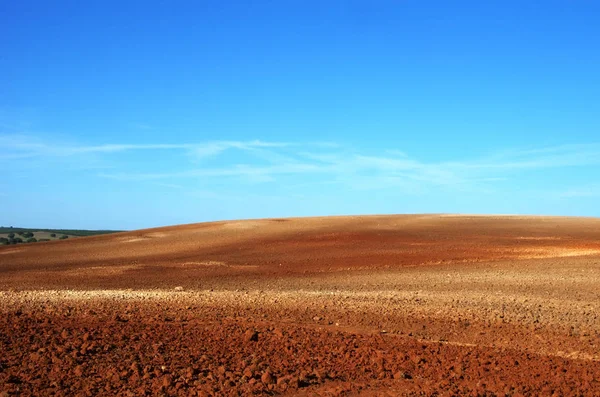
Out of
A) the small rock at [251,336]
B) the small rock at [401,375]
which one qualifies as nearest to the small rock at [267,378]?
the small rock at [401,375]

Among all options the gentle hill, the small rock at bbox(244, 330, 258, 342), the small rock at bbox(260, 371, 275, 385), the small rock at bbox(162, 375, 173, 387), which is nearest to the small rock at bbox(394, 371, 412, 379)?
the small rock at bbox(260, 371, 275, 385)

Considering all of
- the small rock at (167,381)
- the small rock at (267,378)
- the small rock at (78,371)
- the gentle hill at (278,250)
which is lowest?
the small rock at (267,378)

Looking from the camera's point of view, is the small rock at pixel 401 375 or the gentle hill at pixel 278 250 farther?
the gentle hill at pixel 278 250

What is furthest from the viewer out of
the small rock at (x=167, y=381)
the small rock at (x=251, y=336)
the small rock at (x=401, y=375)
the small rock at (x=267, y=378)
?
the small rock at (x=251, y=336)

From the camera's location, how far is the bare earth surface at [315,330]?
24.7ft

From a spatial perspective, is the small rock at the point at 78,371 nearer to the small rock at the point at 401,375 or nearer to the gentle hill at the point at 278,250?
the small rock at the point at 401,375

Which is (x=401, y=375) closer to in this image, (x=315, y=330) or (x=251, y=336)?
(x=251, y=336)

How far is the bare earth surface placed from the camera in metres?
7.53

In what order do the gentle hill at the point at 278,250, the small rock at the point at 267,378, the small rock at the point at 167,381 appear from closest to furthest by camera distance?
the small rock at the point at 167,381
the small rock at the point at 267,378
the gentle hill at the point at 278,250

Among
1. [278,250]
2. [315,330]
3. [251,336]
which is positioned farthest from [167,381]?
[278,250]

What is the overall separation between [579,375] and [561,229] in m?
35.7

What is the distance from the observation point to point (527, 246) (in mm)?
30891

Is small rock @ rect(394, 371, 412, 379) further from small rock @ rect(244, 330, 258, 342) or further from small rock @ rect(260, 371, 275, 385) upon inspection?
small rock @ rect(244, 330, 258, 342)

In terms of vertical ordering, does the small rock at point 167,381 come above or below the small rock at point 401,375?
above
